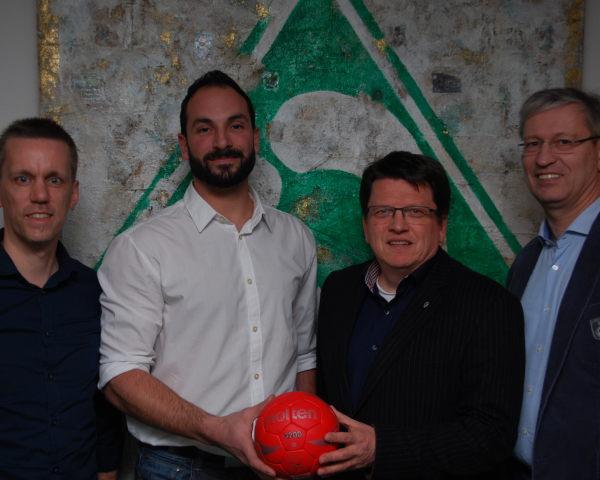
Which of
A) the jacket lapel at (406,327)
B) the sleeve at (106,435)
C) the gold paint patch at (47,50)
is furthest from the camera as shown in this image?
the gold paint patch at (47,50)

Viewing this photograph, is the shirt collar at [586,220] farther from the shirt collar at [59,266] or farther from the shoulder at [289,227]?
the shirt collar at [59,266]

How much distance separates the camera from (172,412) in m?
2.12

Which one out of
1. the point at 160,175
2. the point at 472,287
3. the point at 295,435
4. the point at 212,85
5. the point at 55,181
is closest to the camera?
the point at 295,435

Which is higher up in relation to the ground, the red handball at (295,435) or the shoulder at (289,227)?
the shoulder at (289,227)

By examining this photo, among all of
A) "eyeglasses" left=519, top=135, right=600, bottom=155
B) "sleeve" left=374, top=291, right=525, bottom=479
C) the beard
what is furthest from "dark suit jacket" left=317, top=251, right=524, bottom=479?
the beard

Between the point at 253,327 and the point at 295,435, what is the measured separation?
618mm

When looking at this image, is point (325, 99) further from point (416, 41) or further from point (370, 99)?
point (416, 41)

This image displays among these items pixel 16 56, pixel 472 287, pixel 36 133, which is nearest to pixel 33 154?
pixel 36 133

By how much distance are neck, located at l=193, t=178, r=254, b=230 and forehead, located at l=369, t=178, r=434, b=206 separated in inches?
22.7

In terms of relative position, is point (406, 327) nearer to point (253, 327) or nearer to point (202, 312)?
point (253, 327)

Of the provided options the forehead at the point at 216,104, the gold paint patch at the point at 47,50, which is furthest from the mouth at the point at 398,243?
the gold paint patch at the point at 47,50

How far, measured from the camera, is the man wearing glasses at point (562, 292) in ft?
6.34

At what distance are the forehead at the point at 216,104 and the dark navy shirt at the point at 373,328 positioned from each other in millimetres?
941

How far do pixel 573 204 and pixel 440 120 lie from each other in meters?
0.91
